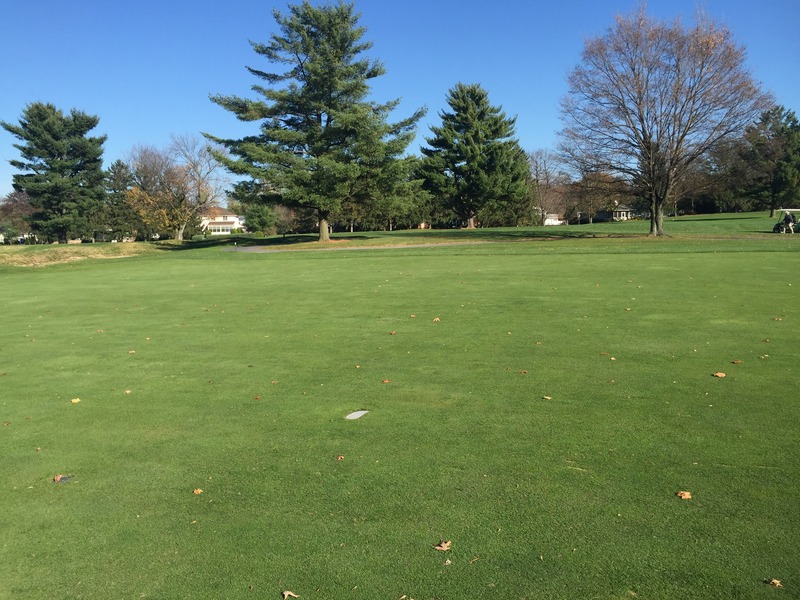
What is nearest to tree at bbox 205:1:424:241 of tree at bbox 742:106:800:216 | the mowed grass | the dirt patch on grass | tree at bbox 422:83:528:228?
the dirt patch on grass

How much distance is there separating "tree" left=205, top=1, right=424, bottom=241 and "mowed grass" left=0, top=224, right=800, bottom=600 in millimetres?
30938

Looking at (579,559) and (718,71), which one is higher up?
(718,71)

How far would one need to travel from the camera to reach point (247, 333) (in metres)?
9.87

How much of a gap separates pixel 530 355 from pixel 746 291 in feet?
24.5

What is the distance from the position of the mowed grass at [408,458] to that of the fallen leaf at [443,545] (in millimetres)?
45

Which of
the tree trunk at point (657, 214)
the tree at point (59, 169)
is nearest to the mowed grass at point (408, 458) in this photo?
the tree trunk at point (657, 214)

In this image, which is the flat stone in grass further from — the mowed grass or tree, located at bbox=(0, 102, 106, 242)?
tree, located at bbox=(0, 102, 106, 242)

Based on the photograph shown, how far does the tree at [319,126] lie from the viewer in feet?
131

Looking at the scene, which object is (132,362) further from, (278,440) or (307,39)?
(307,39)

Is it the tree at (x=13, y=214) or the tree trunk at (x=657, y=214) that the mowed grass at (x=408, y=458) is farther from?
the tree at (x=13, y=214)

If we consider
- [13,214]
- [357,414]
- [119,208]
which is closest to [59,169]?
[119,208]

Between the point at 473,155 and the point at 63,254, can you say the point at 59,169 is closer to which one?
the point at 63,254

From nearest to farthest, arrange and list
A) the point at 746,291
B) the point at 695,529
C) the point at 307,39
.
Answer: the point at 695,529 → the point at 746,291 → the point at 307,39

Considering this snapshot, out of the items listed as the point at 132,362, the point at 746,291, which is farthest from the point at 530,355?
the point at 746,291
